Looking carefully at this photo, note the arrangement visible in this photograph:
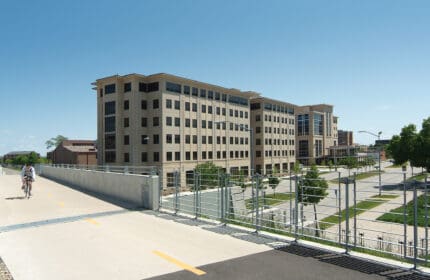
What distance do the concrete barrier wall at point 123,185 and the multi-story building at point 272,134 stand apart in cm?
6395

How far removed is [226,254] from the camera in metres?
8.12

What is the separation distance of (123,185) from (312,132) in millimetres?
103493

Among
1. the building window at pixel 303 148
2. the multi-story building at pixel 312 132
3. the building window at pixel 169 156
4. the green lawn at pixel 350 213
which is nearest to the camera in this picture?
the green lawn at pixel 350 213

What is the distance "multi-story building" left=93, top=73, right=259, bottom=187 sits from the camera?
5656 cm

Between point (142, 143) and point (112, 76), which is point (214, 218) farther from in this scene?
point (112, 76)

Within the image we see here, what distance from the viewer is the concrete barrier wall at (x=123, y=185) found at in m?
14.8

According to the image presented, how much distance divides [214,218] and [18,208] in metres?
9.53

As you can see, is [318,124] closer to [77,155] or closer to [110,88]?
[77,155]

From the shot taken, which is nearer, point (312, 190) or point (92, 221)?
point (92, 221)

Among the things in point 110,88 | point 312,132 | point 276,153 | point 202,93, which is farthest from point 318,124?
point 110,88

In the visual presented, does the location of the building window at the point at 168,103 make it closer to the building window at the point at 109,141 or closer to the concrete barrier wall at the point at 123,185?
the building window at the point at 109,141

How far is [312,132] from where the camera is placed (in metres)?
113

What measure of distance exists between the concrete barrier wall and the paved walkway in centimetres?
160

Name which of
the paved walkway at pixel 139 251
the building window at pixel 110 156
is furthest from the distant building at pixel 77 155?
the paved walkway at pixel 139 251
